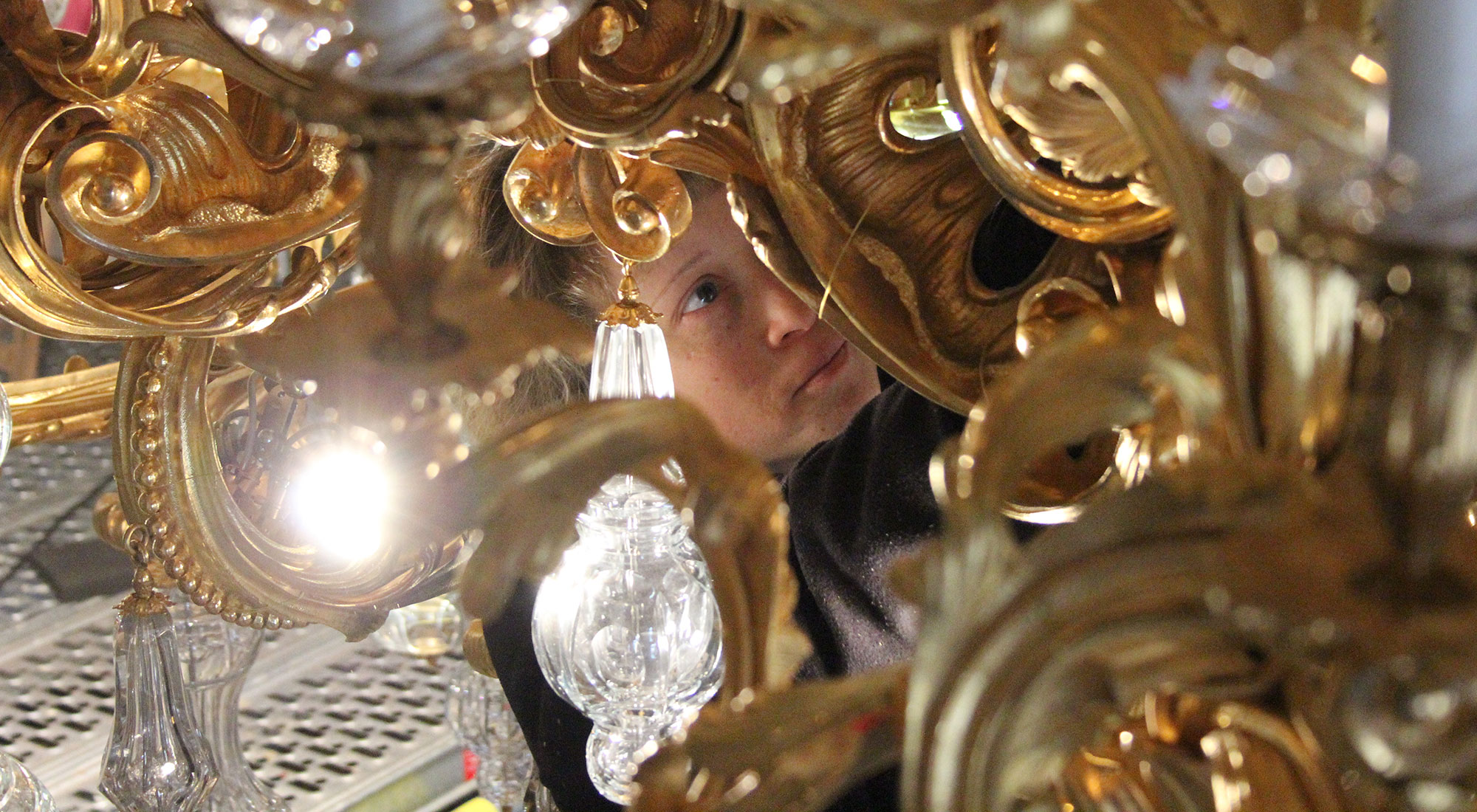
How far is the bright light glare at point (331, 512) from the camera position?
0.43m

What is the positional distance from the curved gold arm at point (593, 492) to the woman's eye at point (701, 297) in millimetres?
297

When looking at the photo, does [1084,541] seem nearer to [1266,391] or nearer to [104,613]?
[1266,391]

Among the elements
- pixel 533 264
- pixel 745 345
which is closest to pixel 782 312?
pixel 745 345

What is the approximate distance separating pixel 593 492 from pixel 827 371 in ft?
1.14

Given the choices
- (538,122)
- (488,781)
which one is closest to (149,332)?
(538,122)

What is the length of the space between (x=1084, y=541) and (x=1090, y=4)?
3.0 inches

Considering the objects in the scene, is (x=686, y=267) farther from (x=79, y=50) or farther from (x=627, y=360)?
(x=79, y=50)

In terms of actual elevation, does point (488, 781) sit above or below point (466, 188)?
below

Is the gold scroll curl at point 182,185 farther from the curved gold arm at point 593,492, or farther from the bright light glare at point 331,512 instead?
the curved gold arm at point 593,492

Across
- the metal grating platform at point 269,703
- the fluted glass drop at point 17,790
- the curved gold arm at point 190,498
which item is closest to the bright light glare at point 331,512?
the curved gold arm at point 190,498

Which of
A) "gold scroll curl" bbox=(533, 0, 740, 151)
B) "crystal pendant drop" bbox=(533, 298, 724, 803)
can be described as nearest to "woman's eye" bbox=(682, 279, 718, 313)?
"crystal pendant drop" bbox=(533, 298, 724, 803)

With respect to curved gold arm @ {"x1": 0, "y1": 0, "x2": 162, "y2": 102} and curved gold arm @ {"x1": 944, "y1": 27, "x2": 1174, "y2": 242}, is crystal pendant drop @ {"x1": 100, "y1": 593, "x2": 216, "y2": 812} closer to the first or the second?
curved gold arm @ {"x1": 0, "y1": 0, "x2": 162, "y2": 102}

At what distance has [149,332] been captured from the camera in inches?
16.2

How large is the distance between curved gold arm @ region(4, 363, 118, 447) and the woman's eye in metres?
0.27
